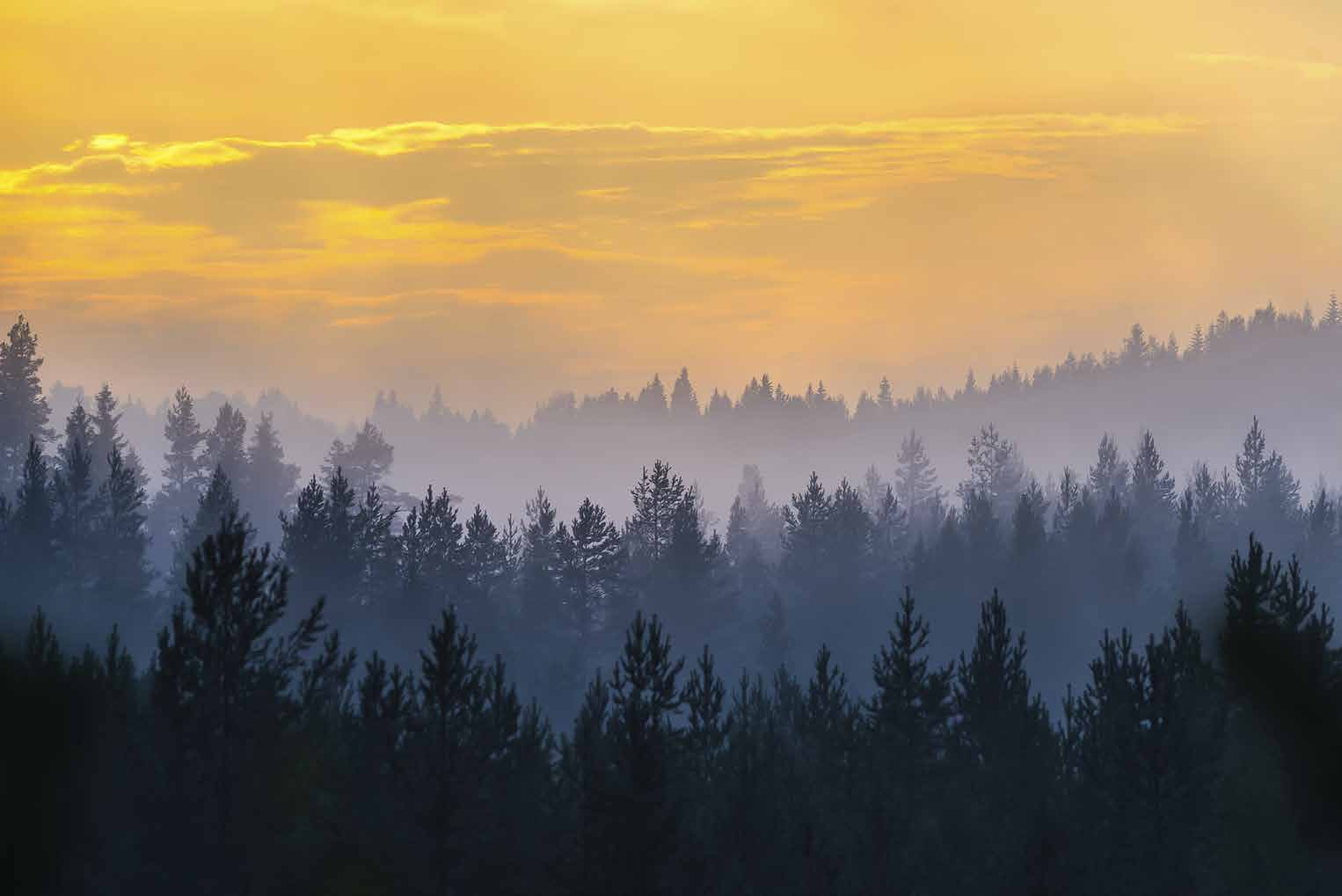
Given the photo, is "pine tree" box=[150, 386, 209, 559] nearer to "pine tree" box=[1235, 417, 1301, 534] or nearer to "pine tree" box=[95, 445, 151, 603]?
"pine tree" box=[95, 445, 151, 603]

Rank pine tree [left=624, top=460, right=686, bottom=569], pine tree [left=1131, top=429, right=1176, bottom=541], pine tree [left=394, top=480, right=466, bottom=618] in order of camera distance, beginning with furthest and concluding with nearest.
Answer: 1. pine tree [left=1131, top=429, right=1176, bottom=541]
2. pine tree [left=624, top=460, right=686, bottom=569]
3. pine tree [left=394, top=480, right=466, bottom=618]

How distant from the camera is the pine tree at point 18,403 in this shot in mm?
125438

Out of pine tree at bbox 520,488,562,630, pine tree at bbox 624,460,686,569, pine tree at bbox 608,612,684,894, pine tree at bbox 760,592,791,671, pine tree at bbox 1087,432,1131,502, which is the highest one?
pine tree at bbox 1087,432,1131,502

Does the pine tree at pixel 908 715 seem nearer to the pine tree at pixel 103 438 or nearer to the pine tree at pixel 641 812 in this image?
the pine tree at pixel 641 812

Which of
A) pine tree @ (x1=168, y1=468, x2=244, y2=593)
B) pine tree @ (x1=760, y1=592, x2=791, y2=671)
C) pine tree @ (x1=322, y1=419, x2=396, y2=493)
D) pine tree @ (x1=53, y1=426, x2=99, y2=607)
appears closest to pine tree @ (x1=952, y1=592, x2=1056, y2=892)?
pine tree @ (x1=760, y1=592, x2=791, y2=671)

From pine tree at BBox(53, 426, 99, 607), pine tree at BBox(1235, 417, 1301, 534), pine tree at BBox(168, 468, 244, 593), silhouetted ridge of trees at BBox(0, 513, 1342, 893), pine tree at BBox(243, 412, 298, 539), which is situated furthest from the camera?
pine tree at BBox(243, 412, 298, 539)

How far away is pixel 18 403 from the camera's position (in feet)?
416

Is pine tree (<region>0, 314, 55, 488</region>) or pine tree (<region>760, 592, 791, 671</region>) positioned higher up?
pine tree (<region>0, 314, 55, 488</region>)

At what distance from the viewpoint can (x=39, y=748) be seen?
35188 mm

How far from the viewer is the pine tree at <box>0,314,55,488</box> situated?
412ft

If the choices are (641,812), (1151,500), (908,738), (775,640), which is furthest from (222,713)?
(1151,500)

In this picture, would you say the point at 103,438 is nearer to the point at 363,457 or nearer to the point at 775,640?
the point at 363,457

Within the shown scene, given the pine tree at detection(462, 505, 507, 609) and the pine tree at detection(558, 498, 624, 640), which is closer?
the pine tree at detection(462, 505, 507, 609)

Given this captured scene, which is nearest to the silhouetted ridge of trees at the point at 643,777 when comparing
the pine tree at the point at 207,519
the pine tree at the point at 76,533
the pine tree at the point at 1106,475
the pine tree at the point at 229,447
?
the pine tree at the point at 207,519
